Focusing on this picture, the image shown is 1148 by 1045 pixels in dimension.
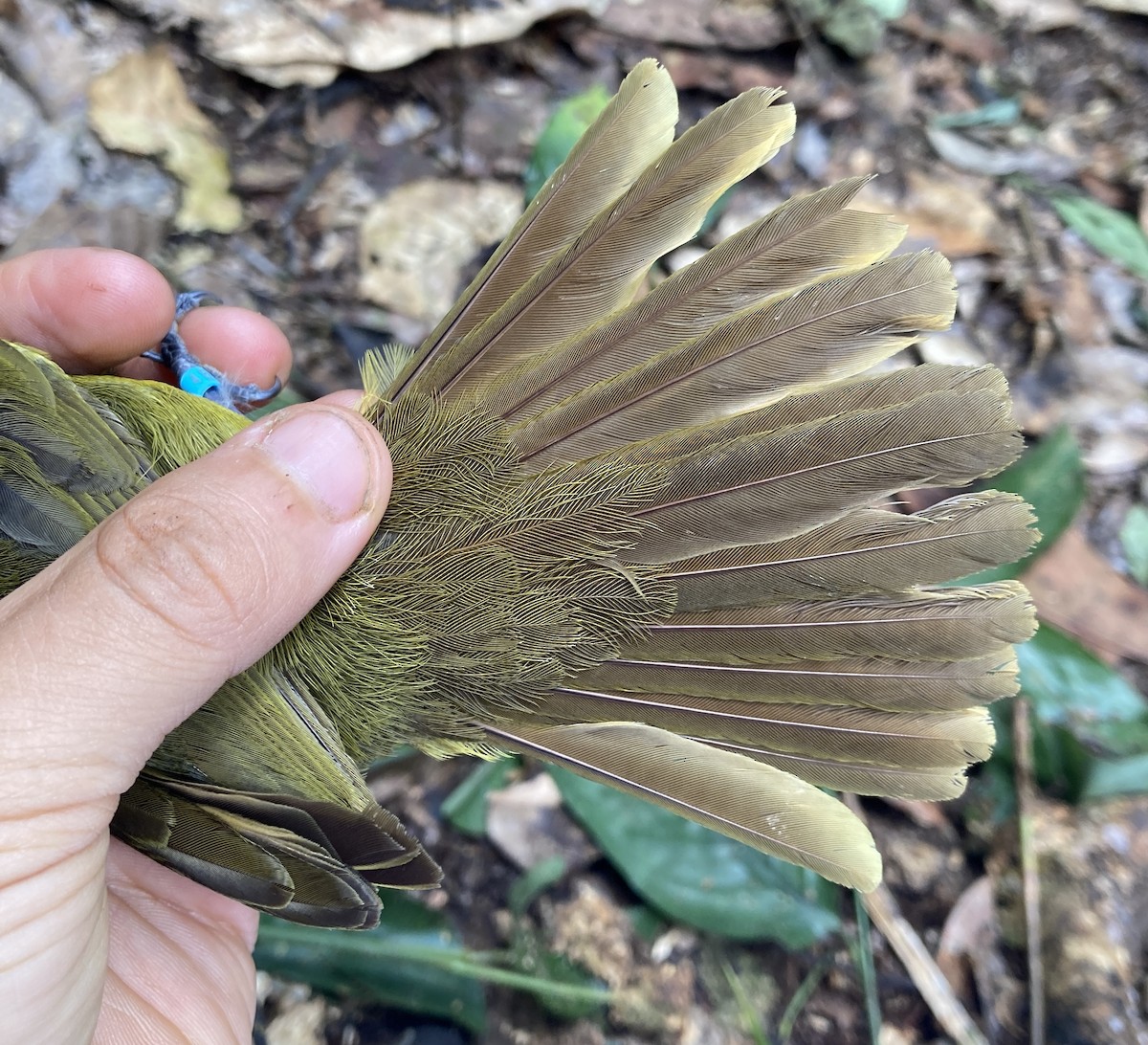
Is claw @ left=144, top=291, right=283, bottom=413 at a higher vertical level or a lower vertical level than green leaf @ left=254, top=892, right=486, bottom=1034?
higher

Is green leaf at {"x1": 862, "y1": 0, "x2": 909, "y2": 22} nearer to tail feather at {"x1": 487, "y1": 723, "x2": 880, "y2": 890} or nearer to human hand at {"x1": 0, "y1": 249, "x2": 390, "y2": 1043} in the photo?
human hand at {"x1": 0, "y1": 249, "x2": 390, "y2": 1043}

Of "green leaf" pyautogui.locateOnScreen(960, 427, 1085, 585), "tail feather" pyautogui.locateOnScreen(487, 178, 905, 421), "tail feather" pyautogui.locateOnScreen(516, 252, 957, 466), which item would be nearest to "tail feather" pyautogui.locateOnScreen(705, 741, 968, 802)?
"tail feather" pyautogui.locateOnScreen(516, 252, 957, 466)

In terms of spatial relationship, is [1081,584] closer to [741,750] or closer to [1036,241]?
[1036,241]

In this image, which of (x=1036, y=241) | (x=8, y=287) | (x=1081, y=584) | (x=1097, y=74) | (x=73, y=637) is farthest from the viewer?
(x=1097, y=74)

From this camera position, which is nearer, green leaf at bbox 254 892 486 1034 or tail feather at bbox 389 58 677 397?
tail feather at bbox 389 58 677 397

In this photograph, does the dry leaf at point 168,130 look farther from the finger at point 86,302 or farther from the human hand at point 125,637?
the human hand at point 125,637

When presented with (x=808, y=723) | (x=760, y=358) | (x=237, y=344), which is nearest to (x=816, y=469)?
(x=760, y=358)

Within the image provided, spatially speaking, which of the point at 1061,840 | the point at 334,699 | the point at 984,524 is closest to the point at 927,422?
the point at 984,524
